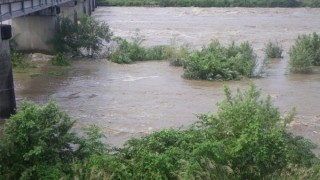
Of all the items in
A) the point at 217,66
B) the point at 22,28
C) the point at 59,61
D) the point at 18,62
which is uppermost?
the point at 22,28

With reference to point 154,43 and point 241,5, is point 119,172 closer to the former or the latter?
point 154,43

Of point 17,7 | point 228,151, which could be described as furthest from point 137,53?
point 228,151

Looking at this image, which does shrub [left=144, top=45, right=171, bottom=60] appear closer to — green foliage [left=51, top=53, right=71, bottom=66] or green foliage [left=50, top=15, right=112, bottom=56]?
green foliage [left=50, top=15, right=112, bottom=56]

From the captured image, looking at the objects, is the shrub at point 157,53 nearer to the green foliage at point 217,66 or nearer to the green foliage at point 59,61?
the green foliage at point 217,66

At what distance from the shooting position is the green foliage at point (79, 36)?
115 feet

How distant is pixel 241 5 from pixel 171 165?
71.9 meters

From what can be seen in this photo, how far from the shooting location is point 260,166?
1115cm

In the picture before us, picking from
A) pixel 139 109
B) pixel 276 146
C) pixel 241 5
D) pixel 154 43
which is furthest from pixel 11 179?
pixel 241 5

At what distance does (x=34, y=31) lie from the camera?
35.8 meters

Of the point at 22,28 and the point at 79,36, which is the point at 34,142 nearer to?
the point at 79,36

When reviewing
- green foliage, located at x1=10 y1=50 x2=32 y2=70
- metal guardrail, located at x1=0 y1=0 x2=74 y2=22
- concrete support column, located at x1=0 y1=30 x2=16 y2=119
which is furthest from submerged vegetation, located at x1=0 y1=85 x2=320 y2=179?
green foliage, located at x1=10 y1=50 x2=32 y2=70

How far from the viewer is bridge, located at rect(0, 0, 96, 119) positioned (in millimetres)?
20031

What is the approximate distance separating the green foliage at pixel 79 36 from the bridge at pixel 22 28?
739 mm

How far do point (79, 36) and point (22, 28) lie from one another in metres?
3.92
